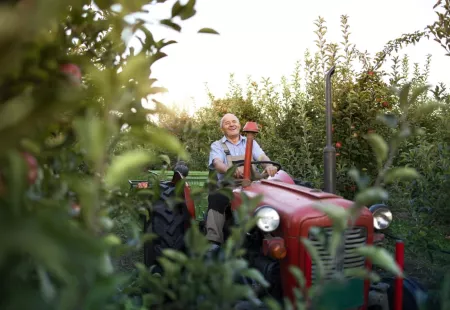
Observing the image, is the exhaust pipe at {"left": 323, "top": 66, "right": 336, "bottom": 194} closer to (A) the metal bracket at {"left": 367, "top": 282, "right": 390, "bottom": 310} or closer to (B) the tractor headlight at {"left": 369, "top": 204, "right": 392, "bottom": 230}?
(B) the tractor headlight at {"left": 369, "top": 204, "right": 392, "bottom": 230}

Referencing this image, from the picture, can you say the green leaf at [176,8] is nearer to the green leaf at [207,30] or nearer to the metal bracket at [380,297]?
the green leaf at [207,30]

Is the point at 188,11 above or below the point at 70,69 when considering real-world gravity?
above

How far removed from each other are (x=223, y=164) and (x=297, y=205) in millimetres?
1392

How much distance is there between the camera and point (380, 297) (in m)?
2.42

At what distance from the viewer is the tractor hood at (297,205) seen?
7.41ft

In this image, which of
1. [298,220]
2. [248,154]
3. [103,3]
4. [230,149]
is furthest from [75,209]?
[230,149]

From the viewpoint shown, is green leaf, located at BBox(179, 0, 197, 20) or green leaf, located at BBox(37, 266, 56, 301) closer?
green leaf, located at BBox(37, 266, 56, 301)

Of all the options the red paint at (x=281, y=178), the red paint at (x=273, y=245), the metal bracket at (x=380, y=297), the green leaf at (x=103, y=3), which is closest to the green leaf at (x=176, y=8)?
the green leaf at (x=103, y=3)

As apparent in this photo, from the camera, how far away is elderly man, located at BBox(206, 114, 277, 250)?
2.99 m

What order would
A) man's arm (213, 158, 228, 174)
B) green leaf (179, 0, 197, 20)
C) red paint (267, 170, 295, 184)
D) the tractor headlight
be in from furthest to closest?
man's arm (213, 158, 228, 174) → red paint (267, 170, 295, 184) → the tractor headlight → green leaf (179, 0, 197, 20)

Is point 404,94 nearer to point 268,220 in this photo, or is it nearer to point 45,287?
point 45,287

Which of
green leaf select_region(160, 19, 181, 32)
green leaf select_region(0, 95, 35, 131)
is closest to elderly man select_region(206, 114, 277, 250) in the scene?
green leaf select_region(160, 19, 181, 32)

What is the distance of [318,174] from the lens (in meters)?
5.28

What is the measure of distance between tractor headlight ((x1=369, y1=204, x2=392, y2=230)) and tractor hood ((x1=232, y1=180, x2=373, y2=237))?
0.11 metres
